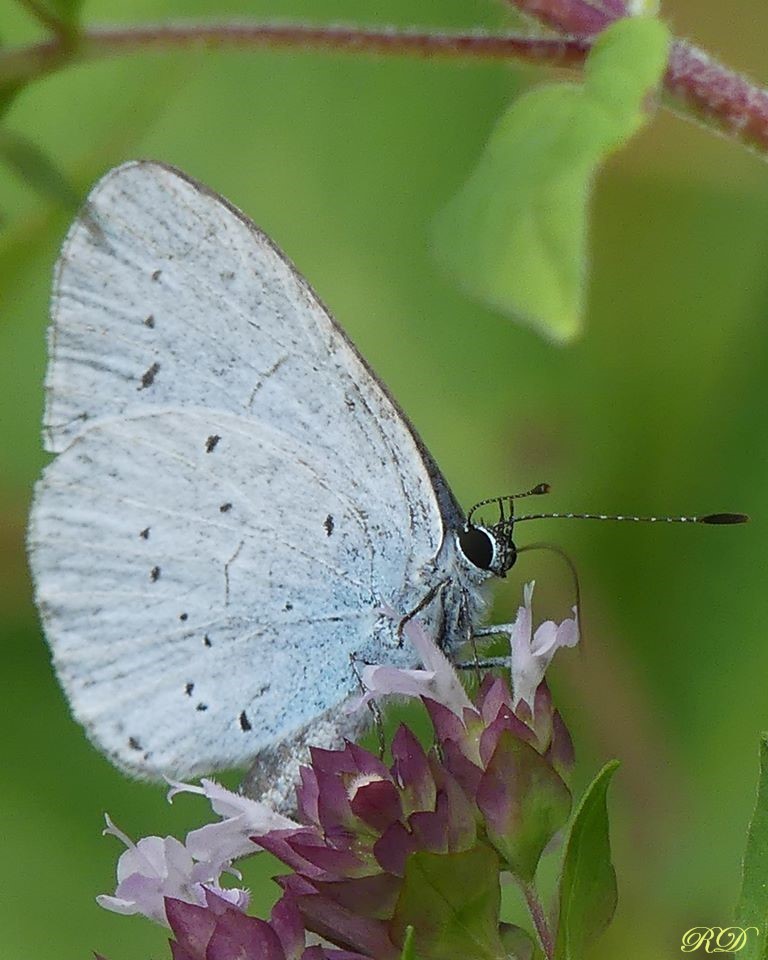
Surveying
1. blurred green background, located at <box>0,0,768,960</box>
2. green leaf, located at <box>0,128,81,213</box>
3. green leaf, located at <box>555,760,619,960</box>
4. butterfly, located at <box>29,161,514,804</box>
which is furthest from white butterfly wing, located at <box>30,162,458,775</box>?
blurred green background, located at <box>0,0,768,960</box>

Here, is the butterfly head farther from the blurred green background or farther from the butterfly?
the blurred green background

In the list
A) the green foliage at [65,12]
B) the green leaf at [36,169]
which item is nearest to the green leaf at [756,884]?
the green leaf at [36,169]

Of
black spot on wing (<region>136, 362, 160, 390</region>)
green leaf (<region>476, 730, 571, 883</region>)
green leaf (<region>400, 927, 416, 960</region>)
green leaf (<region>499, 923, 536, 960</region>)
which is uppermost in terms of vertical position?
black spot on wing (<region>136, 362, 160, 390</region>)

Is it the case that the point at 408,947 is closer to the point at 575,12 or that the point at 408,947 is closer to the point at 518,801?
the point at 518,801

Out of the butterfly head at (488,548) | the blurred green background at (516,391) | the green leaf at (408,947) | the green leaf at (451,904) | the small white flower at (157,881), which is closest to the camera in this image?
the green leaf at (408,947)

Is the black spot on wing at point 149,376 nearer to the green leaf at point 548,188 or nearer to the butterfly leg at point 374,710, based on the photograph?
the butterfly leg at point 374,710

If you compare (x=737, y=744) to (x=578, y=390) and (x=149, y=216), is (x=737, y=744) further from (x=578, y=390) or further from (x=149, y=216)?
(x=149, y=216)
